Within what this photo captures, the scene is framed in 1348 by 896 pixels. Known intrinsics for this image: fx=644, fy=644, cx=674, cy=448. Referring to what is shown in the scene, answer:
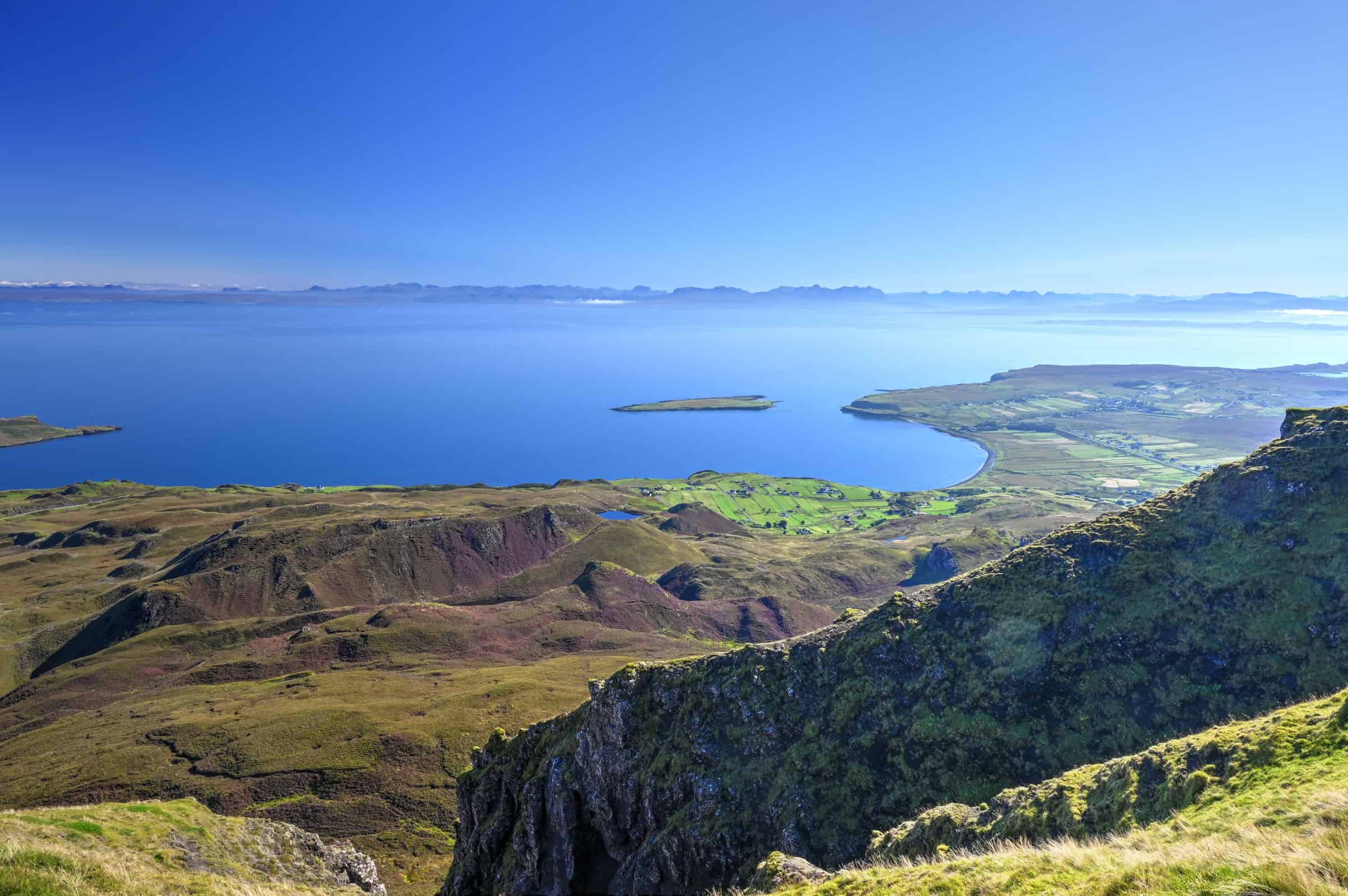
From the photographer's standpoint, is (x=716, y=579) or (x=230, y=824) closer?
(x=230, y=824)

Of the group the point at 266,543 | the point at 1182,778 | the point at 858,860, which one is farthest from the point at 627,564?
the point at 1182,778

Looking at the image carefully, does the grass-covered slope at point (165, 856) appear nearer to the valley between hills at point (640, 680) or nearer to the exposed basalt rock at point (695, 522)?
the valley between hills at point (640, 680)

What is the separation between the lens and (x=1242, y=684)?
24734mm

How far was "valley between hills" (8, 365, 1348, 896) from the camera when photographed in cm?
2497

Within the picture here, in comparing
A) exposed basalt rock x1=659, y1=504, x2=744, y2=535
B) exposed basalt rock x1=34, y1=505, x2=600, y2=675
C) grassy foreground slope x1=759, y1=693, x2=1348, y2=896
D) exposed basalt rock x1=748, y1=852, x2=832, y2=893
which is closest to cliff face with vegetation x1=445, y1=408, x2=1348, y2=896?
exposed basalt rock x1=748, y1=852, x2=832, y2=893

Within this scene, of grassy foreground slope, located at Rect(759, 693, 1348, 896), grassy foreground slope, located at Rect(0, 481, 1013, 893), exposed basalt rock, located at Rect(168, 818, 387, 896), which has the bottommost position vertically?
grassy foreground slope, located at Rect(0, 481, 1013, 893)

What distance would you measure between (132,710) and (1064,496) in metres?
208

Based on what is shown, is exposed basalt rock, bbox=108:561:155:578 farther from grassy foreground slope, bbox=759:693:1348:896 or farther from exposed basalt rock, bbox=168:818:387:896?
grassy foreground slope, bbox=759:693:1348:896

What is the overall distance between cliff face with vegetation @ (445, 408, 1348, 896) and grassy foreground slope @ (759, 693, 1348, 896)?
4164mm

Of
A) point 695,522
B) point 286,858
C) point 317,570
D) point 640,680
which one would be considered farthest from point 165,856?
point 695,522

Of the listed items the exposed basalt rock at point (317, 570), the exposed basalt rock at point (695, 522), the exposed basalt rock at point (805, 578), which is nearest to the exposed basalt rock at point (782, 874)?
the exposed basalt rock at point (805, 578)

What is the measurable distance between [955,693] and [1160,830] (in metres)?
12.5

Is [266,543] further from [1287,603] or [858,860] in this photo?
[1287,603]

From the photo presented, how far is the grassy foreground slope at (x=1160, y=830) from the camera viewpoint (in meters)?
10.8
